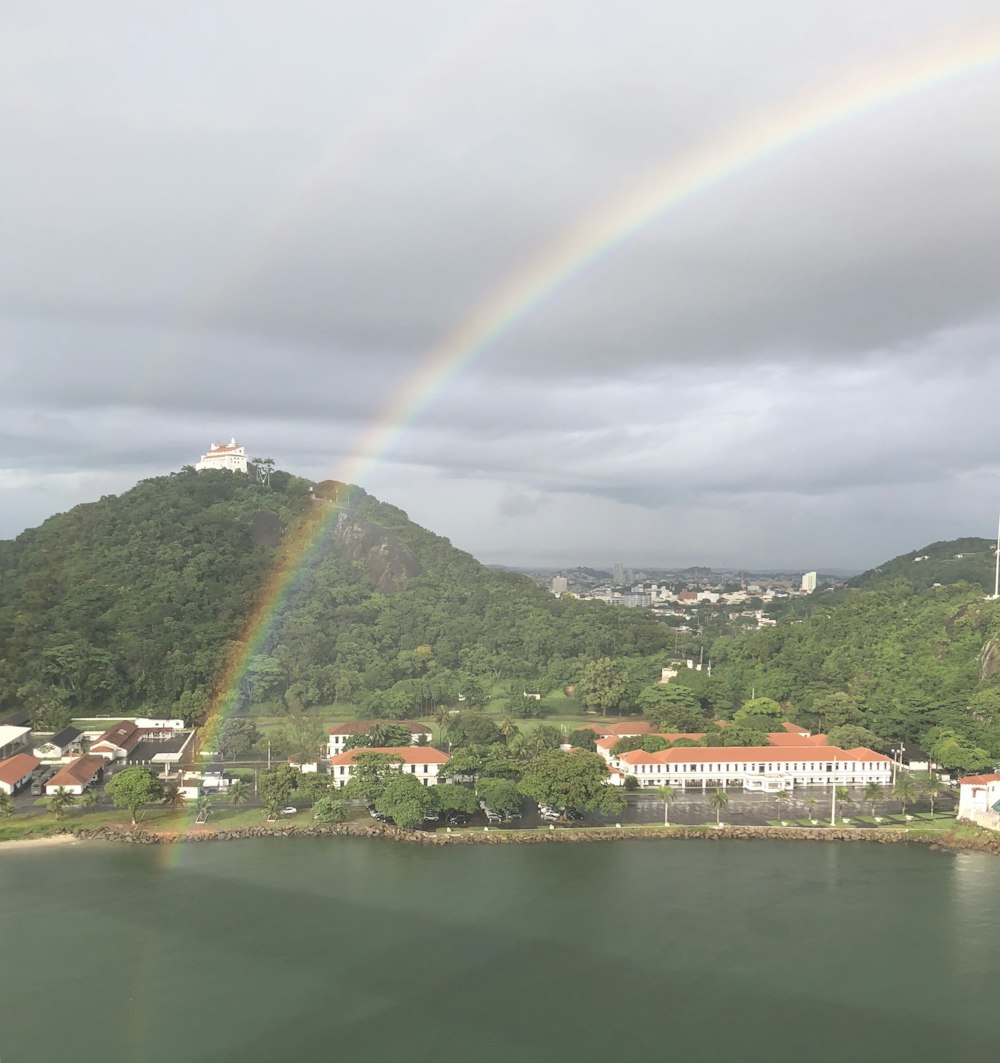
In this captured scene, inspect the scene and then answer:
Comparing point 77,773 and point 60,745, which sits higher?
point 60,745

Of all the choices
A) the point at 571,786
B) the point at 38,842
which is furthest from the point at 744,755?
the point at 38,842

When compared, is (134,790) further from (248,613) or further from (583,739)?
(248,613)

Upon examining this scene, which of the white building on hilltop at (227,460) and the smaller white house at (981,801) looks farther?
the white building on hilltop at (227,460)

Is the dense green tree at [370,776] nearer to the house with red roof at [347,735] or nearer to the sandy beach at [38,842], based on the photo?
the house with red roof at [347,735]

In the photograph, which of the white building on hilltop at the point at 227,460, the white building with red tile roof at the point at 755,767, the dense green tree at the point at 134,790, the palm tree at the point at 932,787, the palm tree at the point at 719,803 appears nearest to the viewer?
the dense green tree at the point at 134,790

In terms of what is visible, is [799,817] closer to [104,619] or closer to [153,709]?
[153,709]

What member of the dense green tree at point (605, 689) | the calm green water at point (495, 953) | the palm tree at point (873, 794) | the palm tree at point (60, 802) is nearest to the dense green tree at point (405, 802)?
the calm green water at point (495, 953)

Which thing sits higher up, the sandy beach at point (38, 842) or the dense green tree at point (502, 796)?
the dense green tree at point (502, 796)
